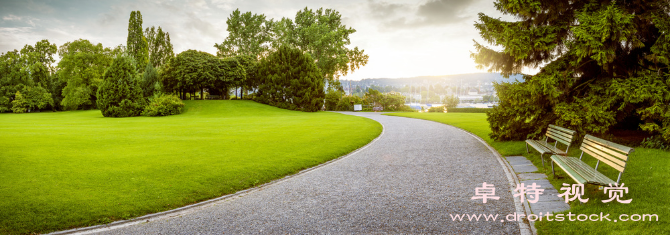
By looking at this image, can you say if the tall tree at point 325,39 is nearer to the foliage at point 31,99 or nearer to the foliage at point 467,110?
the foliage at point 467,110

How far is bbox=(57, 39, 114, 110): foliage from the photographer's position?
44000 mm

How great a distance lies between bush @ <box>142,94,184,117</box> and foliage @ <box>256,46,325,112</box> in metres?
12.1

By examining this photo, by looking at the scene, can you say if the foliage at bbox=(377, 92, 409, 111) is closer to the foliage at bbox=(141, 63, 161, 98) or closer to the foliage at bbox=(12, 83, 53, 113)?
the foliage at bbox=(141, 63, 161, 98)

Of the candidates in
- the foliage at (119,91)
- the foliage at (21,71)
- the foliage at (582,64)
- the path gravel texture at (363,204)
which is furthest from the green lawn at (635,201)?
the foliage at (21,71)

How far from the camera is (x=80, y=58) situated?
149 ft

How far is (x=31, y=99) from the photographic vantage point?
150 feet

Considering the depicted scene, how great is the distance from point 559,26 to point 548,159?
13.9 feet

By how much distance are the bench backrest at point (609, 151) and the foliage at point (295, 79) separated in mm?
32896

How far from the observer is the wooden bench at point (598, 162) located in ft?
14.5

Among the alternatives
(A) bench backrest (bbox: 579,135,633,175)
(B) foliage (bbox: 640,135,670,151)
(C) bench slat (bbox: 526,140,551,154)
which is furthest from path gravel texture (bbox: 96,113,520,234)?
(B) foliage (bbox: 640,135,670,151)

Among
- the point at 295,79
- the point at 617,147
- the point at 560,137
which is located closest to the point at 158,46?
the point at 295,79

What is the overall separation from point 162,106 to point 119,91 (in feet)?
13.6

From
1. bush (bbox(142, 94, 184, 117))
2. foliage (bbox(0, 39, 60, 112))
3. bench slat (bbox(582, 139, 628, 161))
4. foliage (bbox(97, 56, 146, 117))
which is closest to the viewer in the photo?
bench slat (bbox(582, 139, 628, 161))

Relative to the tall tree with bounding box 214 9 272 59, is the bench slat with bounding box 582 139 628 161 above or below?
below
